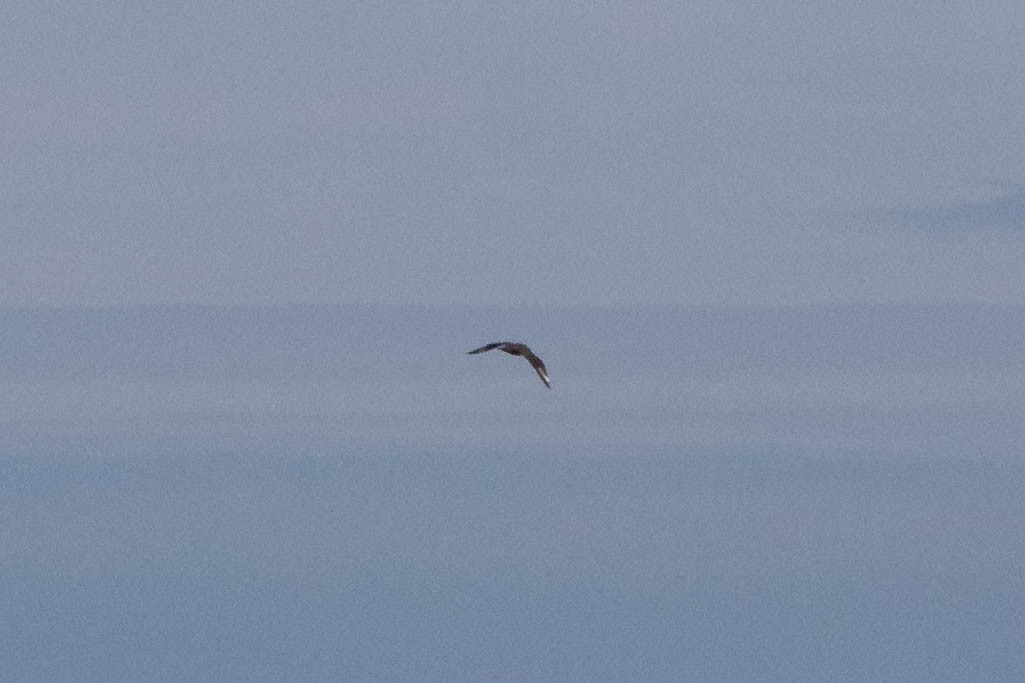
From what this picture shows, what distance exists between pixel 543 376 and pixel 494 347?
5.68 m

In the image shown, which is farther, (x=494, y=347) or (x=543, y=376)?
(x=543, y=376)

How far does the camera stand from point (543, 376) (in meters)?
52.3

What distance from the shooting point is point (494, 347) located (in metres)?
47.6
